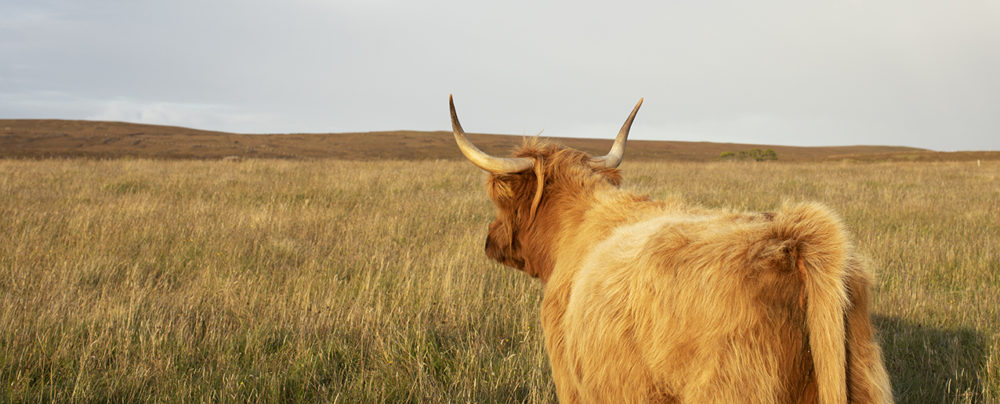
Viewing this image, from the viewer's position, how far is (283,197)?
1070 cm

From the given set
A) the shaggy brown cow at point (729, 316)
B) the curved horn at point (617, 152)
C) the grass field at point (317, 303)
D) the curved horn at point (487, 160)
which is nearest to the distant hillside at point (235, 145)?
the grass field at point (317, 303)

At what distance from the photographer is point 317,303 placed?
459 centimetres

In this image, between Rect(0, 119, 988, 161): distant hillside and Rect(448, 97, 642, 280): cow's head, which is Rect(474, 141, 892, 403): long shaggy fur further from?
Rect(0, 119, 988, 161): distant hillside

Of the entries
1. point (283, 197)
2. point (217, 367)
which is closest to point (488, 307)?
point (217, 367)

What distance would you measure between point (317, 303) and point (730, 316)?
12.1ft

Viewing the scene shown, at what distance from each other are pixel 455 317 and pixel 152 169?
1377 cm

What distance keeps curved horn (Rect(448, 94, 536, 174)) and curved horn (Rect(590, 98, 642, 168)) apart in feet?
1.60

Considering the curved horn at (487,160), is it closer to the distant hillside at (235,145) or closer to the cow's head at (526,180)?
the cow's head at (526,180)

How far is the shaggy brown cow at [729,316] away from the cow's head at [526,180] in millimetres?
964

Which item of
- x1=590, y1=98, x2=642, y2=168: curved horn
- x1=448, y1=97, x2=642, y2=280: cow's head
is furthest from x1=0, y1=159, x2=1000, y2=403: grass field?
x1=590, y1=98, x2=642, y2=168: curved horn

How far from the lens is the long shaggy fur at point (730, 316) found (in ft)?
5.28

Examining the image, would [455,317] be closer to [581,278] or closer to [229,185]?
[581,278]

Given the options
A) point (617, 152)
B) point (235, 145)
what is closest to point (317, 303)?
point (617, 152)

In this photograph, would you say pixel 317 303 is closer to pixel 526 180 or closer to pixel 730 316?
pixel 526 180
